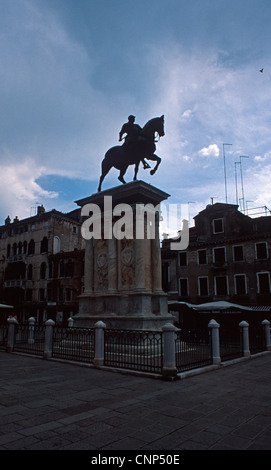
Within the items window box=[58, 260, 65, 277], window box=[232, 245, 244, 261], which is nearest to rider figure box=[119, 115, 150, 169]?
window box=[232, 245, 244, 261]

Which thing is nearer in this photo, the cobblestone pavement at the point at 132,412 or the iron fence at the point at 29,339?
the cobblestone pavement at the point at 132,412

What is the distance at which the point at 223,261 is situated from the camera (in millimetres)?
30688

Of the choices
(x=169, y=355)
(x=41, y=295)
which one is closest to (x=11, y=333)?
(x=169, y=355)

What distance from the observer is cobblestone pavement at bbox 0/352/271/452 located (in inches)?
160

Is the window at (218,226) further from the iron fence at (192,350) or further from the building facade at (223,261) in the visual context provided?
the iron fence at (192,350)

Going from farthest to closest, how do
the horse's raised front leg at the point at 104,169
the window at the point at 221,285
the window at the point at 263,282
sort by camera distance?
1. the window at the point at 221,285
2. the window at the point at 263,282
3. the horse's raised front leg at the point at 104,169

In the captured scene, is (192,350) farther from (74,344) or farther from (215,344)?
(74,344)

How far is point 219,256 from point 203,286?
317 cm

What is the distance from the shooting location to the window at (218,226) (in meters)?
31.8

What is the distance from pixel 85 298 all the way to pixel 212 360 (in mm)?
5919

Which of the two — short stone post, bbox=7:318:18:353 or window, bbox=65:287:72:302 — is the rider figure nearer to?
short stone post, bbox=7:318:18:353

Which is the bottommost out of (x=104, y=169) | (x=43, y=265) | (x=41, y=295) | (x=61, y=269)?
(x=41, y=295)

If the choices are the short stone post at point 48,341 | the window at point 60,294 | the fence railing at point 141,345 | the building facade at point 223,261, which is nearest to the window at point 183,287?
the building facade at point 223,261
